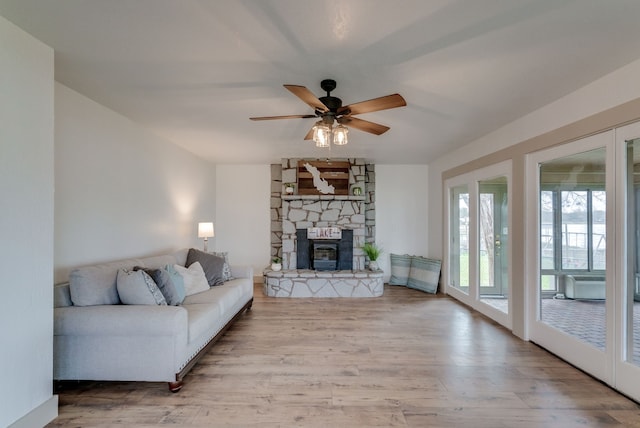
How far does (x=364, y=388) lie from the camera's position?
236cm

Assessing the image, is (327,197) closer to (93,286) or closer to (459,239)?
(459,239)

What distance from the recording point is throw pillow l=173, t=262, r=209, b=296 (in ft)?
11.0

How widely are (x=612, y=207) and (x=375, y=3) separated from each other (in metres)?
2.49

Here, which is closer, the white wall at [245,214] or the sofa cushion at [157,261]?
the sofa cushion at [157,261]

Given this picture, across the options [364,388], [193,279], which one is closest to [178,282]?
[193,279]

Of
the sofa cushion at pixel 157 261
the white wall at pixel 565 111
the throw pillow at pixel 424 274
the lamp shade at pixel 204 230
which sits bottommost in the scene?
the throw pillow at pixel 424 274

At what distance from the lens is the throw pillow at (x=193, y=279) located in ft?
11.0

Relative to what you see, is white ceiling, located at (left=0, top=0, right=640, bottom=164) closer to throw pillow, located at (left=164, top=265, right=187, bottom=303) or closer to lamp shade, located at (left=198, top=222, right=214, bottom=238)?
throw pillow, located at (left=164, top=265, right=187, bottom=303)

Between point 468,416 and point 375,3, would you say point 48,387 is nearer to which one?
point 468,416

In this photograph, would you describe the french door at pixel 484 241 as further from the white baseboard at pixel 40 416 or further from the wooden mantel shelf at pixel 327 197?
the white baseboard at pixel 40 416

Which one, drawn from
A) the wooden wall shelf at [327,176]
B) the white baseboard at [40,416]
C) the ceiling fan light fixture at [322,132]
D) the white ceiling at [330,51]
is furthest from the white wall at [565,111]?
the white baseboard at [40,416]

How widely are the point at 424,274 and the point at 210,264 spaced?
380 cm

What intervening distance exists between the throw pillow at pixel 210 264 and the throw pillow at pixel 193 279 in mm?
186

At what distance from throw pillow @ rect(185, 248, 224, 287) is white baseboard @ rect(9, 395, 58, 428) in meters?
1.89
